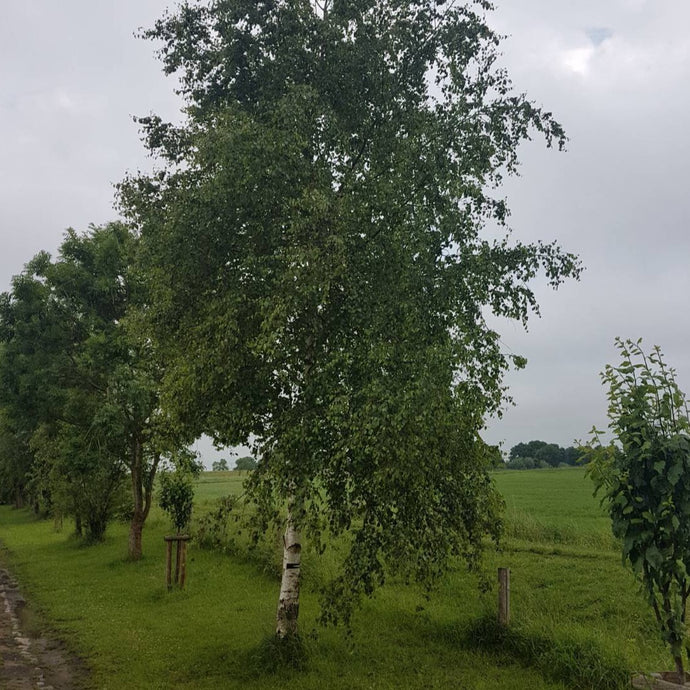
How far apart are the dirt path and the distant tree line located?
114m

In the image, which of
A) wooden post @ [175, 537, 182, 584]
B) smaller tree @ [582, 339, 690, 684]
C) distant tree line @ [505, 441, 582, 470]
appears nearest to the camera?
smaller tree @ [582, 339, 690, 684]

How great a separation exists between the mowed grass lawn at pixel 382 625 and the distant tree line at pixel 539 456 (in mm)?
102994

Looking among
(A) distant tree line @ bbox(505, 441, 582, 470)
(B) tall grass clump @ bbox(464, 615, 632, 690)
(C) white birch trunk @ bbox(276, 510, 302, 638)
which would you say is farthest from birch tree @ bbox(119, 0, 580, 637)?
(A) distant tree line @ bbox(505, 441, 582, 470)

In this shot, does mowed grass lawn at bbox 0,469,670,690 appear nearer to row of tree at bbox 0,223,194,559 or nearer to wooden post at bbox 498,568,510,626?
wooden post at bbox 498,568,510,626

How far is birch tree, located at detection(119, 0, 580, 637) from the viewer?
11109mm

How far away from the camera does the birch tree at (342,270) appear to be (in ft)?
36.4

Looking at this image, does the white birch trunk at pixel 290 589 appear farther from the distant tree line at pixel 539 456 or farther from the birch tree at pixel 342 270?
the distant tree line at pixel 539 456

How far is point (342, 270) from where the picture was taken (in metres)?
11.8

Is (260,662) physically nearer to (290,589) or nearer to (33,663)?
(290,589)

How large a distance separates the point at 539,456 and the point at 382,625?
124m

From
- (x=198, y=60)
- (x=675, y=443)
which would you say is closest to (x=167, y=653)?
(x=675, y=443)

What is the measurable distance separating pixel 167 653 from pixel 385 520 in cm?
643

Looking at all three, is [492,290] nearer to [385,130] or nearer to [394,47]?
[385,130]

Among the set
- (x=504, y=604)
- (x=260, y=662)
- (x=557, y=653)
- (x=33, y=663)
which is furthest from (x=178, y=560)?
(x=557, y=653)
